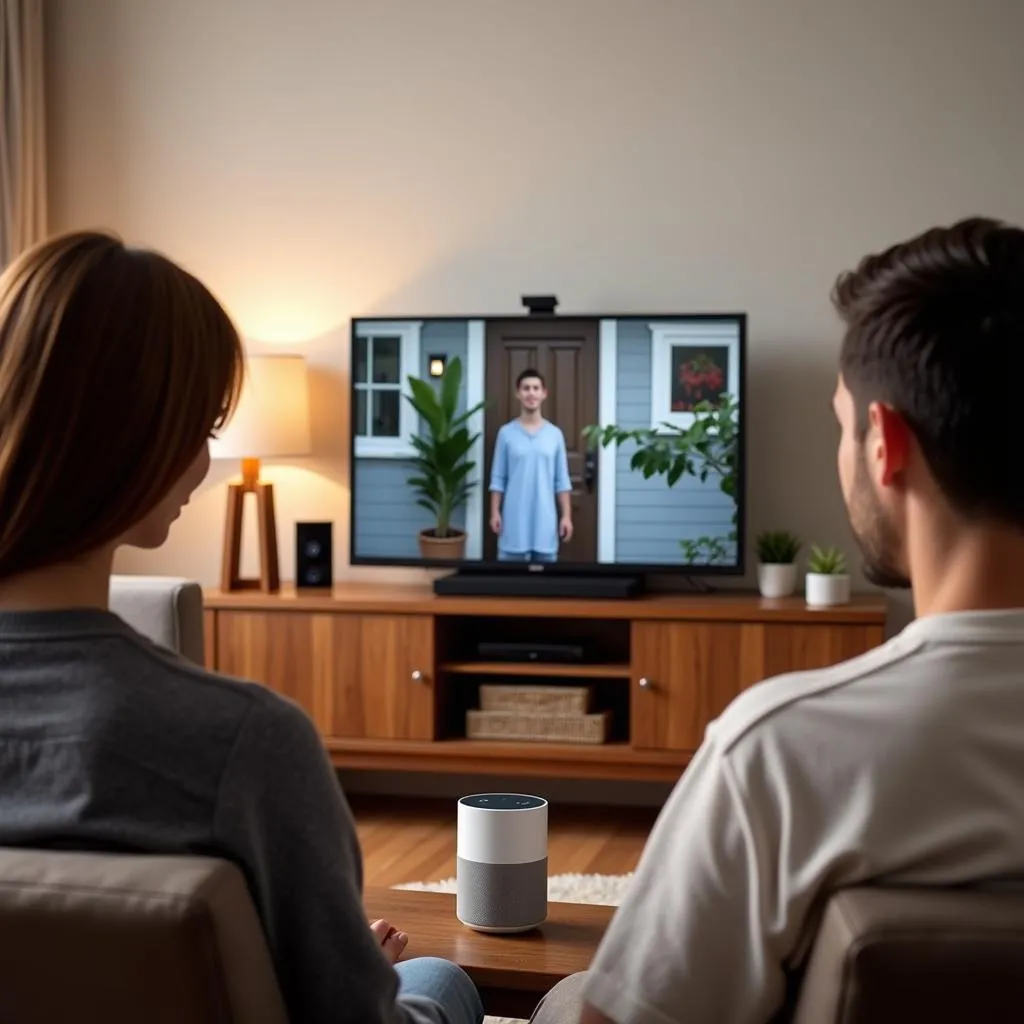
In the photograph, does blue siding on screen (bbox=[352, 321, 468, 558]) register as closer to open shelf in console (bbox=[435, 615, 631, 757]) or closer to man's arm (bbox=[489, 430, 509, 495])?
man's arm (bbox=[489, 430, 509, 495])

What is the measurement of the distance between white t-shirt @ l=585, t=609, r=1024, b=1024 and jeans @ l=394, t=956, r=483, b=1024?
0.53 meters

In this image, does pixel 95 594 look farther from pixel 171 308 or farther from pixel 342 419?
pixel 342 419

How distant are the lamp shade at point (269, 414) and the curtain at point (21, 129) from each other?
0.91 m

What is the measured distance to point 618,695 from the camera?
14.7ft

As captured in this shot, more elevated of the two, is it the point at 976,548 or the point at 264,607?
the point at 976,548

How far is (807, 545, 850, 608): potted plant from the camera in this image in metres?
4.11

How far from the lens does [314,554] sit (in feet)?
14.9

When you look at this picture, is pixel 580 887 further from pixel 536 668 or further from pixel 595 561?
pixel 595 561

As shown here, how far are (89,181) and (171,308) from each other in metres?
4.03

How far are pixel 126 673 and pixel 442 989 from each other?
637 mm

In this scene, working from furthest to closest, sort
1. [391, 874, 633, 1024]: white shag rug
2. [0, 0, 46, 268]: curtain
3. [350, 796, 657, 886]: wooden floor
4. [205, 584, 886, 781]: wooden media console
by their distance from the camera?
[0, 0, 46, 268]: curtain < [205, 584, 886, 781]: wooden media console < [350, 796, 657, 886]: wooden floor < [391, 874, 633, 1024]: white shag rug

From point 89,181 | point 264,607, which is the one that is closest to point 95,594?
point 264,607

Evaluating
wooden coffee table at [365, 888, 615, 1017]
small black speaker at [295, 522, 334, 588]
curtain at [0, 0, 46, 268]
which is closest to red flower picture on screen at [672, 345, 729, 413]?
small black speaker at [295, 522, 334, 588]

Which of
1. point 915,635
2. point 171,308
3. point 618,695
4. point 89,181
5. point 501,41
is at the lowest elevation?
point 618,695
